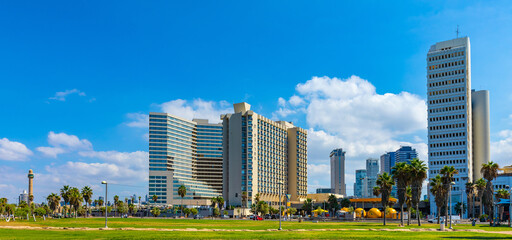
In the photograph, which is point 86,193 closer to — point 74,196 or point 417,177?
point 74,196

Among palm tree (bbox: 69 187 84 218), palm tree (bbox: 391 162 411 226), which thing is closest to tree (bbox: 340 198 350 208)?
palm tree (bbox: 391 162 411 226)

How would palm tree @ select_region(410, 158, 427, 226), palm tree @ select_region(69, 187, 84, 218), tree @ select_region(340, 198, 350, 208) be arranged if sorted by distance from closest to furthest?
palm tree @ select_region(410, 158, 427, 226)
palm tree @ select_region(69, 187, 84, 218)
tree @ select_region(340, 198, 350, 208)

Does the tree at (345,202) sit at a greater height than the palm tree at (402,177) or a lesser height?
lesser

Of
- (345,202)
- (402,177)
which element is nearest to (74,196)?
(345,202)

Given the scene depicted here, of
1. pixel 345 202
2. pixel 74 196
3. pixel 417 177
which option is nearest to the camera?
pixel 417 177

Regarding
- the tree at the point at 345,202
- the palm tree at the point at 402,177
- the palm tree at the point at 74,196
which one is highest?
the palm tree at the point at 402,177

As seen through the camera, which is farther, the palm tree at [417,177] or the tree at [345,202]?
the tree at [345,202]

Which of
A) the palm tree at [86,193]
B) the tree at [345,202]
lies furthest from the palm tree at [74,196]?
the tree at [345,202]

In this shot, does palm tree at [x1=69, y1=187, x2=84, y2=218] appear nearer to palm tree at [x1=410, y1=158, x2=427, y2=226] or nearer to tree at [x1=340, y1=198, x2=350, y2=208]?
tree at [x1=340, y1=198, x2=350, y2=208]

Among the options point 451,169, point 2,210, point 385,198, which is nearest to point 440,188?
point 451,169

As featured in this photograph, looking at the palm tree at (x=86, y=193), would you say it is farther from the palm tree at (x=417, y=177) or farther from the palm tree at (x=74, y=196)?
the palm tree at (x=417, y=177)

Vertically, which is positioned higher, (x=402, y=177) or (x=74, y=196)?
(x=402, y=177)

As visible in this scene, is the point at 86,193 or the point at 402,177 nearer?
the point at 402,177

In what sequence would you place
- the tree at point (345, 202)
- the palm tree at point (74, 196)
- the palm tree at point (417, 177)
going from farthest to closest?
the tree at point (345, 202)
the palm tree at point (74, 196)
the palm tree at point (417, 177)
